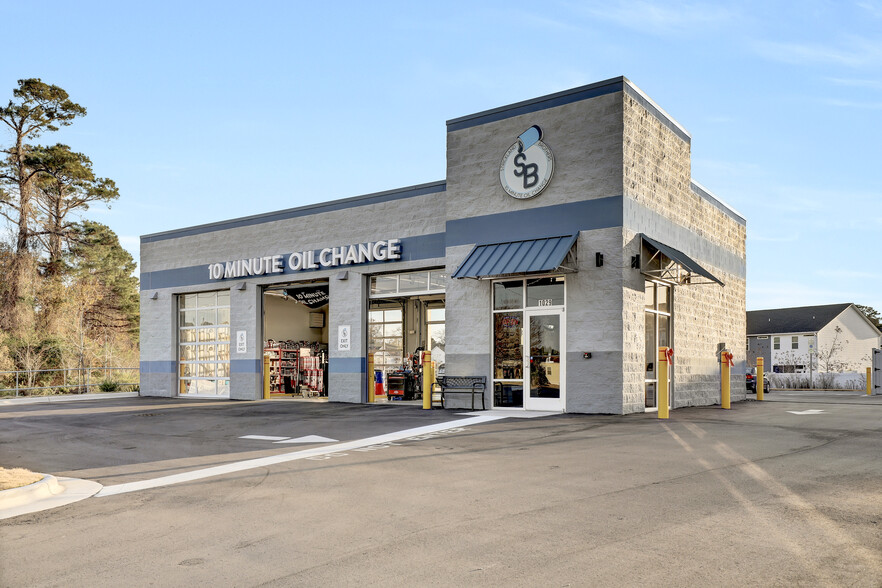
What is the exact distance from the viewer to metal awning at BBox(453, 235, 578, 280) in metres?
16.6

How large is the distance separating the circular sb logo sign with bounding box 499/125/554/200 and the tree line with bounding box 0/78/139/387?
26.8 metres

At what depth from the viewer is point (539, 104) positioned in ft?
59.2

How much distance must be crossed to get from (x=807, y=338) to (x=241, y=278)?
48280 millimetres

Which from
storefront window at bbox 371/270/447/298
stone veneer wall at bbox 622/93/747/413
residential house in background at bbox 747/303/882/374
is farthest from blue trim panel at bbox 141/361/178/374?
residential house in background at bbox 747/303/882/374

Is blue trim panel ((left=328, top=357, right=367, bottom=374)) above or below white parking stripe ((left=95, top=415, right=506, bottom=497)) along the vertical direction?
above

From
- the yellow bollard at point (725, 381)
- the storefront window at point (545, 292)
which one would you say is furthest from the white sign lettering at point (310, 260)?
the yellow bollard at point (725, 381)

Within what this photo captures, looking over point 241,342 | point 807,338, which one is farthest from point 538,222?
point 807,338

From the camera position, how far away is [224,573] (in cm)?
517

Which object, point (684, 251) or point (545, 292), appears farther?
point (684, 251)

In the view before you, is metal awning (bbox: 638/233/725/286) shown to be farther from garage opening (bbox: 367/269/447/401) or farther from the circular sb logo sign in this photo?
garage opening (bbox: 367/269/447/401)

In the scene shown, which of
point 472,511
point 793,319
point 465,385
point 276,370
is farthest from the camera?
point 793,319

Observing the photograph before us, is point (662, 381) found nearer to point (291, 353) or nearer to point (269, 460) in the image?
point (269, 460)

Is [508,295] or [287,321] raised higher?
[508,295]

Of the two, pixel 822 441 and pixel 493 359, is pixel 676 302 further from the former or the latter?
pixel 822 441
